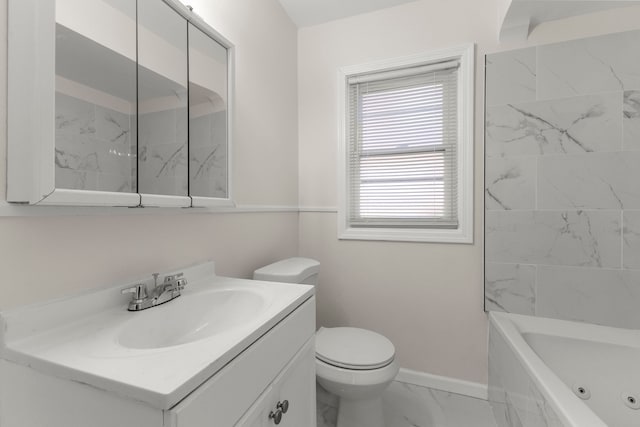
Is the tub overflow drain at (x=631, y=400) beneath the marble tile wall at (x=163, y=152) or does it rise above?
beneath

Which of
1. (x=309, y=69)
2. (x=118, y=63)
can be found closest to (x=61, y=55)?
(x=118, y=63)

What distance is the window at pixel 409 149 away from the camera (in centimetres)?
174

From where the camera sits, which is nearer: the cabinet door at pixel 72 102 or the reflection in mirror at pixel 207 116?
the cabinet door at pixel 72 102

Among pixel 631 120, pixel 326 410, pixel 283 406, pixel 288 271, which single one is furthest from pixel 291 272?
pixel 631 120

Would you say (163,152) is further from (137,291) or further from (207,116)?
(137,291)

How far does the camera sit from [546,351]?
1.44 meters

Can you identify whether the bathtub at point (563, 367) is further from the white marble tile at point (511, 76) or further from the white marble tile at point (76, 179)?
the white marble tile at point (76, 179)

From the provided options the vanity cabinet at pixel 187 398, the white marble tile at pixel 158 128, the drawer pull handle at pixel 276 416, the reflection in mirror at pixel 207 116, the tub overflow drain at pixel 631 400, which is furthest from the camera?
the tub overflow drain at pixel 631 400

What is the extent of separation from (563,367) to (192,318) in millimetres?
1727

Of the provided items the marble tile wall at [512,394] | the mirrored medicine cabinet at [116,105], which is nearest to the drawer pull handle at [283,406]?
the mirrored medicine cabinet at [116,105]

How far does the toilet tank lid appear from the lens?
1.45m

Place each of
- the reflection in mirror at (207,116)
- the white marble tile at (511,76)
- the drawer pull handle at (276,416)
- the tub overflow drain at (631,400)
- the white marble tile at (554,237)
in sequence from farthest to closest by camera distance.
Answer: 1. the white marble tile at (511,76)
2. the white marble tile at (554,237)
3. the tub overflow drain at (631,400)
4. the reflection in mirror at (207,116)
5. the drawer pull handle at (276,416)

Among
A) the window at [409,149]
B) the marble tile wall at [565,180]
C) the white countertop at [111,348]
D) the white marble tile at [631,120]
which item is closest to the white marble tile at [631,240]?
the marble tile wall at [565,180]

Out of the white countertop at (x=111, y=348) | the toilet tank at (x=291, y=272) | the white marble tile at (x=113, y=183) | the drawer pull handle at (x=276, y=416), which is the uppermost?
the white marble tile at (x=113, y=183)
